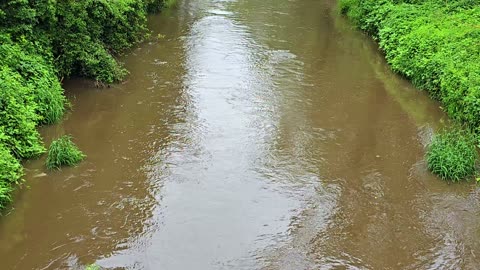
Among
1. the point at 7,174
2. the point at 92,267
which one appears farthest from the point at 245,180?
the point at 7,174

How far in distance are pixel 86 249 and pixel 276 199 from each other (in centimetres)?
326

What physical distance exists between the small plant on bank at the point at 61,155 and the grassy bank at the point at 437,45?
819 centimetres

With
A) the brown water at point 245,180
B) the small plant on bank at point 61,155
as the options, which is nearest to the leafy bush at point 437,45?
the brown water at point 245,180

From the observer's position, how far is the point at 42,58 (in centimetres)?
1232

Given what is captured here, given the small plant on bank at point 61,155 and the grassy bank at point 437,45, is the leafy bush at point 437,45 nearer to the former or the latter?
the grassy bank at point 437,45

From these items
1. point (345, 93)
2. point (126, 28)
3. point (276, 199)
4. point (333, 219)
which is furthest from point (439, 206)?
point (126, 28)

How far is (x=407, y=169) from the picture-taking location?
34.9 feet

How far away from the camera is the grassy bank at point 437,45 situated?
12391mm

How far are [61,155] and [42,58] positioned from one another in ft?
11.3

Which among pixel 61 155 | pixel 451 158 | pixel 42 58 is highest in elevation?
pixel 42 58

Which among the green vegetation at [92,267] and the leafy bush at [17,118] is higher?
the leafy bush at [17,118]

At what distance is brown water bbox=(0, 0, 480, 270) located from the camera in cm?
807

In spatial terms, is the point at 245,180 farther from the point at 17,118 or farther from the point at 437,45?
the point at 437,45

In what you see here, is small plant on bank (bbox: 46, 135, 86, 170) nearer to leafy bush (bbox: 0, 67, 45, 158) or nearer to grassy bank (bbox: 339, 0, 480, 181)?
leafy bush (bbox: 0, 67, 45, 158)
